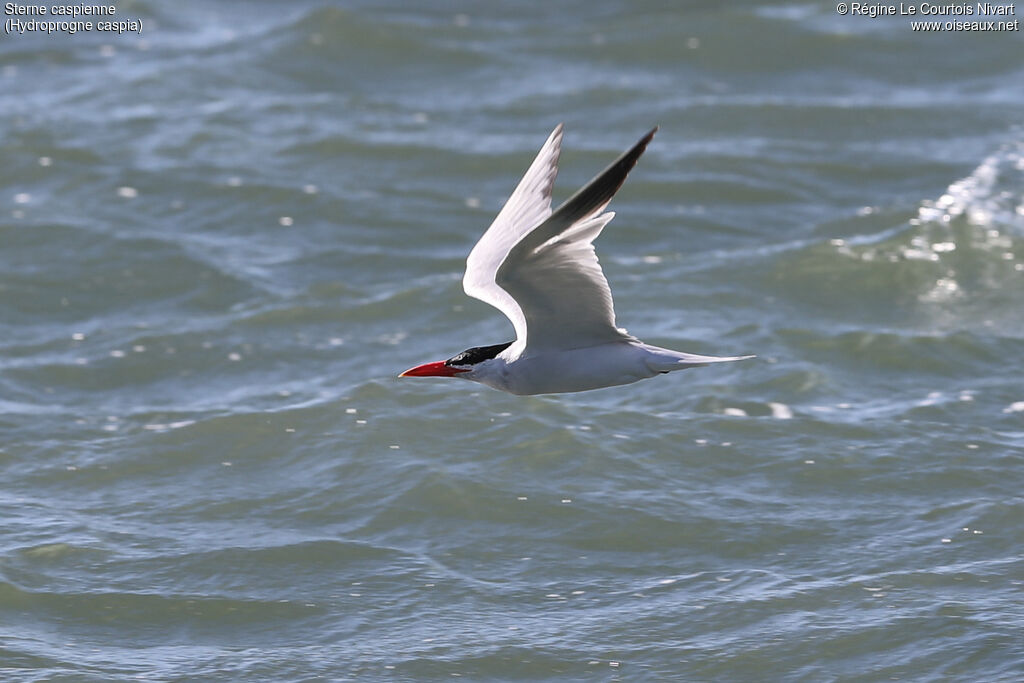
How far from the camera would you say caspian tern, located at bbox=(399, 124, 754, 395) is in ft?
19.9

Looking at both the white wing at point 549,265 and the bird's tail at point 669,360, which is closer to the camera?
the white wing at point 549,265

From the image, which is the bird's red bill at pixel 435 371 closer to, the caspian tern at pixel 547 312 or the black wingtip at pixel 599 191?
the caspian tern at pixel 547 312

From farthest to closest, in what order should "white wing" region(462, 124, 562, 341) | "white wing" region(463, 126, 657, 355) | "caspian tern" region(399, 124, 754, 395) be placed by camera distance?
1. "white wing" region(462, 124, 562, 341)
2. "caspian tern" region(399, 124, 754, 395)
3. "white wing" region(463, 126, 657, 355)

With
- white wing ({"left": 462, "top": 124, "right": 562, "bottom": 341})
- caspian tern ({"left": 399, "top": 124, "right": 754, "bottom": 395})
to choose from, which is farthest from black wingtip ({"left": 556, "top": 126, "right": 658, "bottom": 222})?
white wing ({"left": 462, "top": 124, "right": 562, "bottom": 341})

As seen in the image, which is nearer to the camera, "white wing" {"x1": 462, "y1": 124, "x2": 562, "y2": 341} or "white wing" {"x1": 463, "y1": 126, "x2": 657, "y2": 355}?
"white wing" {"x1": 463, "y1": 126, "x2": 657, "y2": 355}

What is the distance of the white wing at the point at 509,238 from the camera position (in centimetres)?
660

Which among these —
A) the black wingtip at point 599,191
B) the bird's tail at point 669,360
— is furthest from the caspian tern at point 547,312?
the black wingtip at point 599,191

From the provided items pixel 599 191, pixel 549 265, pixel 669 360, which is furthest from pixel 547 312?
pixel 599 191

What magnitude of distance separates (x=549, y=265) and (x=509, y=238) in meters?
0.72

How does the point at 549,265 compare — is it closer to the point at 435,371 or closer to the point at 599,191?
the point at 599,191

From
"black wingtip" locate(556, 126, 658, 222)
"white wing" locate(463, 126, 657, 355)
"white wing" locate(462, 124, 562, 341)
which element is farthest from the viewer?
"white wing" locate(462, 124, 562, 341)

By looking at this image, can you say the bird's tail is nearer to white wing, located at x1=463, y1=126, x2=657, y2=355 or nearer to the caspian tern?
the caspian tern

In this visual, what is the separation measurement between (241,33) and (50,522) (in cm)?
1127

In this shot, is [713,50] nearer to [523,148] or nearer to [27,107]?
[523,148]
